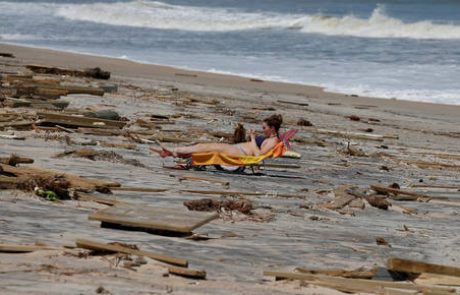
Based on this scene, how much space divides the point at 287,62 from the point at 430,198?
21108 mm

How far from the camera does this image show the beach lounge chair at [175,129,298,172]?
11.7 metres

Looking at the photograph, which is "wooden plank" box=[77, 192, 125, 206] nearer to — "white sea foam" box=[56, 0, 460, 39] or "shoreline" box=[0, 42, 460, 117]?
"shoreline" box=[0, 42, 460, 117]

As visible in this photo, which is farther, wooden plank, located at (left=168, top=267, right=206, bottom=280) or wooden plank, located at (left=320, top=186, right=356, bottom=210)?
wooden plank, located at (left=320, top=186, right=356, bottom=210)

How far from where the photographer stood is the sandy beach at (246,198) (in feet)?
21.0

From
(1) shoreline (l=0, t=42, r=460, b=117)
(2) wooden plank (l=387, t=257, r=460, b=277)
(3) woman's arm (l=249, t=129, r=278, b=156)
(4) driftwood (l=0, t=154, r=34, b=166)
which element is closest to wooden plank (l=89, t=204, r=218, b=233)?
(2) wooden plank (l=387, t=257, r=460, b=277)

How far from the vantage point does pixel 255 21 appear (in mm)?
53406

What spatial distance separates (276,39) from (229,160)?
31.2 m

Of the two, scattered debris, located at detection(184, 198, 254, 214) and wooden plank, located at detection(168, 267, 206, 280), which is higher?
scattered debris, located at detection(184, 198, 254, 214)

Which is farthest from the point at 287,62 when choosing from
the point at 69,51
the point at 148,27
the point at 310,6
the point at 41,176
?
the point at 310,6

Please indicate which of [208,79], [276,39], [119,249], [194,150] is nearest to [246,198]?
[194,150]

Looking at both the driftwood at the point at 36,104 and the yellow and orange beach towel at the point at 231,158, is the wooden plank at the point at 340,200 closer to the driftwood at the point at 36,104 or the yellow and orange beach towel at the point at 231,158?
the yellow and orange beach towel at the point at 231,158

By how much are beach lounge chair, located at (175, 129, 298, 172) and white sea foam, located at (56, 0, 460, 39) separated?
34859 millimetres

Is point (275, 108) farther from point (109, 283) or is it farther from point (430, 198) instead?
point (109, 283)

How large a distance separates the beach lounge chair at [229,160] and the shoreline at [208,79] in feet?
35.7
